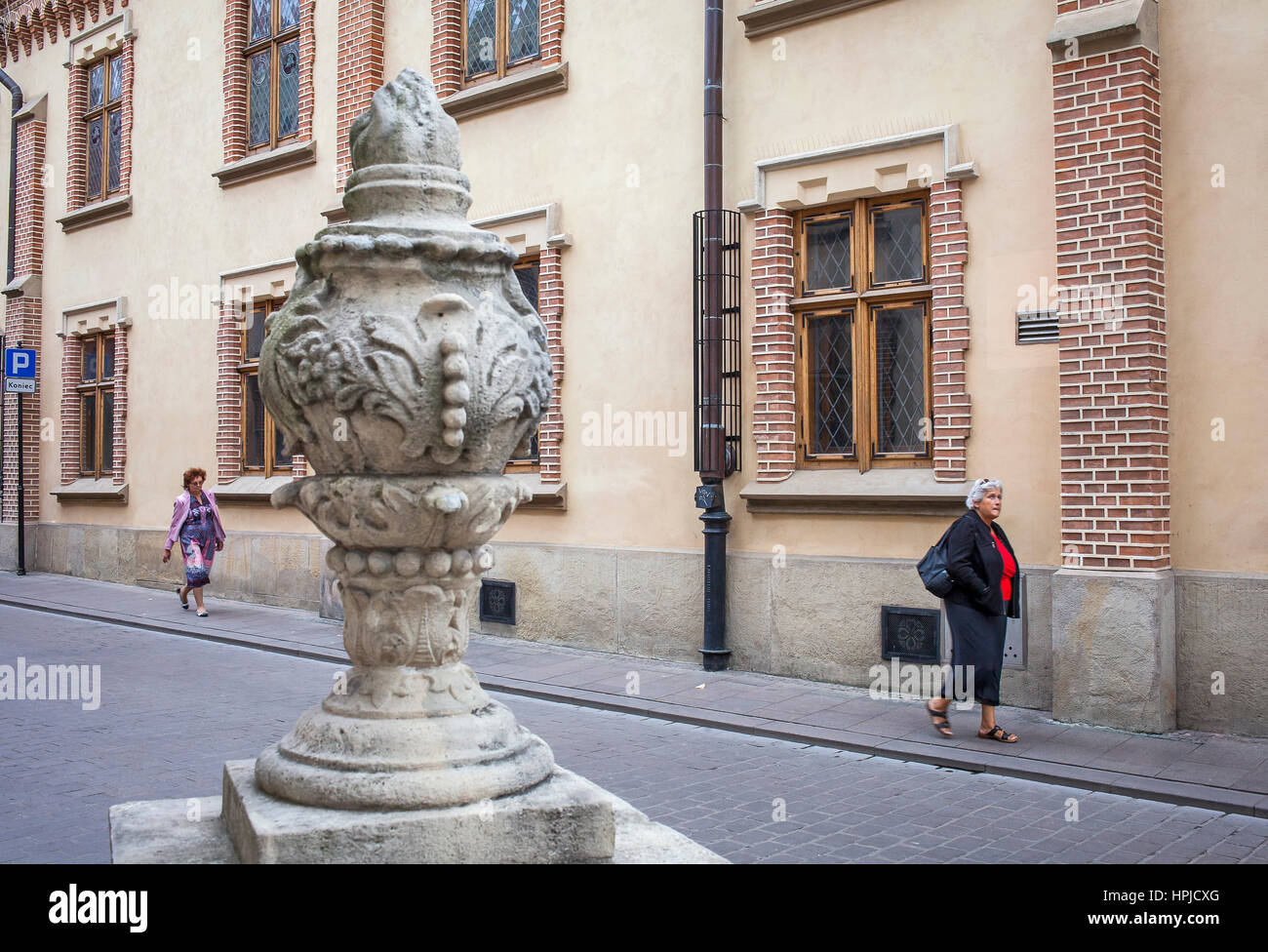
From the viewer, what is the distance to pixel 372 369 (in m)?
3.41

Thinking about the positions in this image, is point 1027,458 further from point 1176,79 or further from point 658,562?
point 658,562

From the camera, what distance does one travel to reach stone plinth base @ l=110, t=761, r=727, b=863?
130 inches

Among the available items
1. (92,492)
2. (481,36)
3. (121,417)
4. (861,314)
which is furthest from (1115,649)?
(92,492)

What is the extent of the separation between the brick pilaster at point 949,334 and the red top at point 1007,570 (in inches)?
50.0

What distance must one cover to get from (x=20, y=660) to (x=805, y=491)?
7224 millimetres

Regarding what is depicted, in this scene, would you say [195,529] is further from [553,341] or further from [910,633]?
[910,633]

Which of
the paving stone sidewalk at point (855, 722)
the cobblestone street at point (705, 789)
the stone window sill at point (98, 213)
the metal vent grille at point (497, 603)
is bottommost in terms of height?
the cobblestone street at point (705, 789)

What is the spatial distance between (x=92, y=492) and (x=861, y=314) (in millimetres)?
13044

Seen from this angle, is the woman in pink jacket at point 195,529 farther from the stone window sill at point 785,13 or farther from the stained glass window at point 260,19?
the stone window sill at point 785,13

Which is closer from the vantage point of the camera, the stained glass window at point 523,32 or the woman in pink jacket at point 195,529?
the stained glass window at point 523,32

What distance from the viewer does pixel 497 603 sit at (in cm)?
1215

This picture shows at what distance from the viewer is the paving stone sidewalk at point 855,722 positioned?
6598mm

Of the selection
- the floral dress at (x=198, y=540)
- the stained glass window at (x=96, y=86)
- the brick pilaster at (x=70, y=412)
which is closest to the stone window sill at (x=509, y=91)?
the floral dress at (x=198, y=540)
